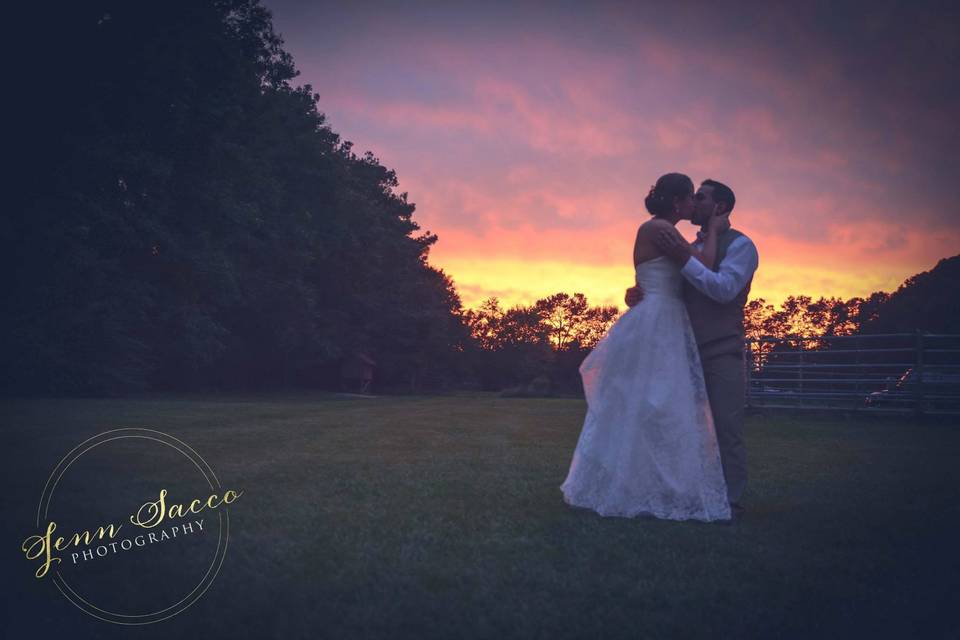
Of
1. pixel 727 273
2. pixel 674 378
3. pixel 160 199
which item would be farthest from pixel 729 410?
pixel 160 199

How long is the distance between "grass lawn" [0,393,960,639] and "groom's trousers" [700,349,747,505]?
0.32 meters

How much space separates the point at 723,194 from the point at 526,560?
3.04 metres

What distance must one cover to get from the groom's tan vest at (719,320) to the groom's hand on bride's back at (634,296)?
0.37 metres

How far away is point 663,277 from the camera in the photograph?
441 centimetres

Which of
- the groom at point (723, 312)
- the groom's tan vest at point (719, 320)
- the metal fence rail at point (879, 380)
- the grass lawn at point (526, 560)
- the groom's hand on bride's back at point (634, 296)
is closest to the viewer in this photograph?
the grass lawn at point (526, 560)

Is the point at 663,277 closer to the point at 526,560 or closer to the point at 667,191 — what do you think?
the point at 667,191

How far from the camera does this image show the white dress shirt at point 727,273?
4.06 m

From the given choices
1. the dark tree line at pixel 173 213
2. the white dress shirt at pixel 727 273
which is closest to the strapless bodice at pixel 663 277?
the white dress shirt at pixel 727 273

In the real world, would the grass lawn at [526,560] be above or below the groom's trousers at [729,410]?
below

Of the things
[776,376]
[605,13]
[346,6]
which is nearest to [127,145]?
[346,6]

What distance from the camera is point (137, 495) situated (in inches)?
162

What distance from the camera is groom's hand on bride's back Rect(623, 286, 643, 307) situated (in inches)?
180

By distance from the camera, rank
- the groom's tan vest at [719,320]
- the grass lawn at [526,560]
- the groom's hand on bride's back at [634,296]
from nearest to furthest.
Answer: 1. the grass lawn at [526,560]
2. the groom's tan vest at [719,320]
3. the groom's hand on bride's back at [634,296]

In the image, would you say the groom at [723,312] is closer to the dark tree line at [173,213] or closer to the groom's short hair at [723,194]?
the groom's short hair at [723,194]
